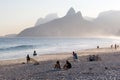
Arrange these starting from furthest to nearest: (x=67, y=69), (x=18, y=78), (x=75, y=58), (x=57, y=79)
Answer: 1. (x=75, y=58)
2. (x=67, y=69)
3. (x=18, y=78)
4. (x=57, y=79)

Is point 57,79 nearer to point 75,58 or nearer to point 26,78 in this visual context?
point 26,78

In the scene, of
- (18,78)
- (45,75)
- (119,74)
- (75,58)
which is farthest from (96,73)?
(75,58)

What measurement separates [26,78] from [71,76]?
337 cm

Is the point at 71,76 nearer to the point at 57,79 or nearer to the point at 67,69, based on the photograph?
the point at 57,79

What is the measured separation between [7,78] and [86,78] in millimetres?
6683

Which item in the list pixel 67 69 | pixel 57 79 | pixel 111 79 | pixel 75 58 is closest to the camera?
pixel 111 79

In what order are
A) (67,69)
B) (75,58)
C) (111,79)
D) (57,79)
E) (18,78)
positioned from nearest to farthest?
(111,79)
(57,79)
(18,78)
(67,69)
(75,58)

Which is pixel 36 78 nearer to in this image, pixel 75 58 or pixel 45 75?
pixel 45 75

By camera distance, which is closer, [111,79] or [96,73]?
[111,79]

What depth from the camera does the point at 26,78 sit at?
25562 mm

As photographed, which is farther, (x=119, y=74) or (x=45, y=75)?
(x=45, y=75)

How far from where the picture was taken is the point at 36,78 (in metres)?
25.3

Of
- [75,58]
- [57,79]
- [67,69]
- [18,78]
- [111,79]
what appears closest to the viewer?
[111,79]

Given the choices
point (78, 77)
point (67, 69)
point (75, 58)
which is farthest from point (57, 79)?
point (75, 58)
